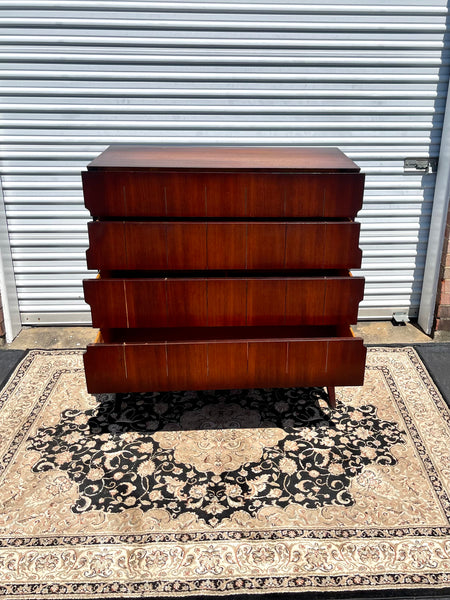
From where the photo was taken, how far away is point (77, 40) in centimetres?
309

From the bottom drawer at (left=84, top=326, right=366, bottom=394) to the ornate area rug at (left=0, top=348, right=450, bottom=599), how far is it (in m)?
0.31

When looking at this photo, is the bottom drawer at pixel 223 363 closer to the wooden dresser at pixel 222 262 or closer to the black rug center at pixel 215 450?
the wooden dresser at pixel 222 262

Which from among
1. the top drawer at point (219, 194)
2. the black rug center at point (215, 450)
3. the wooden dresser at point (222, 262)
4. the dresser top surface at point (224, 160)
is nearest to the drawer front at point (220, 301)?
the wooden dresser at point (222, 262)

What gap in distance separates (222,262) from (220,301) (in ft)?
0.54

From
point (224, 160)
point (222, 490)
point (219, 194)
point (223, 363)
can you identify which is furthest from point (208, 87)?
point (222, 490)

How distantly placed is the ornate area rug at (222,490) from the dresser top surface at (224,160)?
121cm

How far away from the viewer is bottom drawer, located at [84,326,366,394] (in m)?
2.37

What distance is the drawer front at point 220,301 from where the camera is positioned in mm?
2320

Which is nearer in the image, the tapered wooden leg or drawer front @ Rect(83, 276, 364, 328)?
drawer front @ Rect(83, 276, 364, 328)

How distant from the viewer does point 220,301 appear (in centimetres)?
237

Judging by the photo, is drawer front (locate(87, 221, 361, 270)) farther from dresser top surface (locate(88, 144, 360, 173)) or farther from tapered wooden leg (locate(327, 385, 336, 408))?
tapered wooden leg (locate(327, 385, 336, 408))

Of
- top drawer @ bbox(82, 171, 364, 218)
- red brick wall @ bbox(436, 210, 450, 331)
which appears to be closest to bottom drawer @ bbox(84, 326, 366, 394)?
top drawer @ bbox(82, 171, 364, 218)

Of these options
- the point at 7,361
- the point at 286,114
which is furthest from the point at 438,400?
the point at 7,361

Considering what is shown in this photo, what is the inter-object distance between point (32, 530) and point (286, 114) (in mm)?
2522
